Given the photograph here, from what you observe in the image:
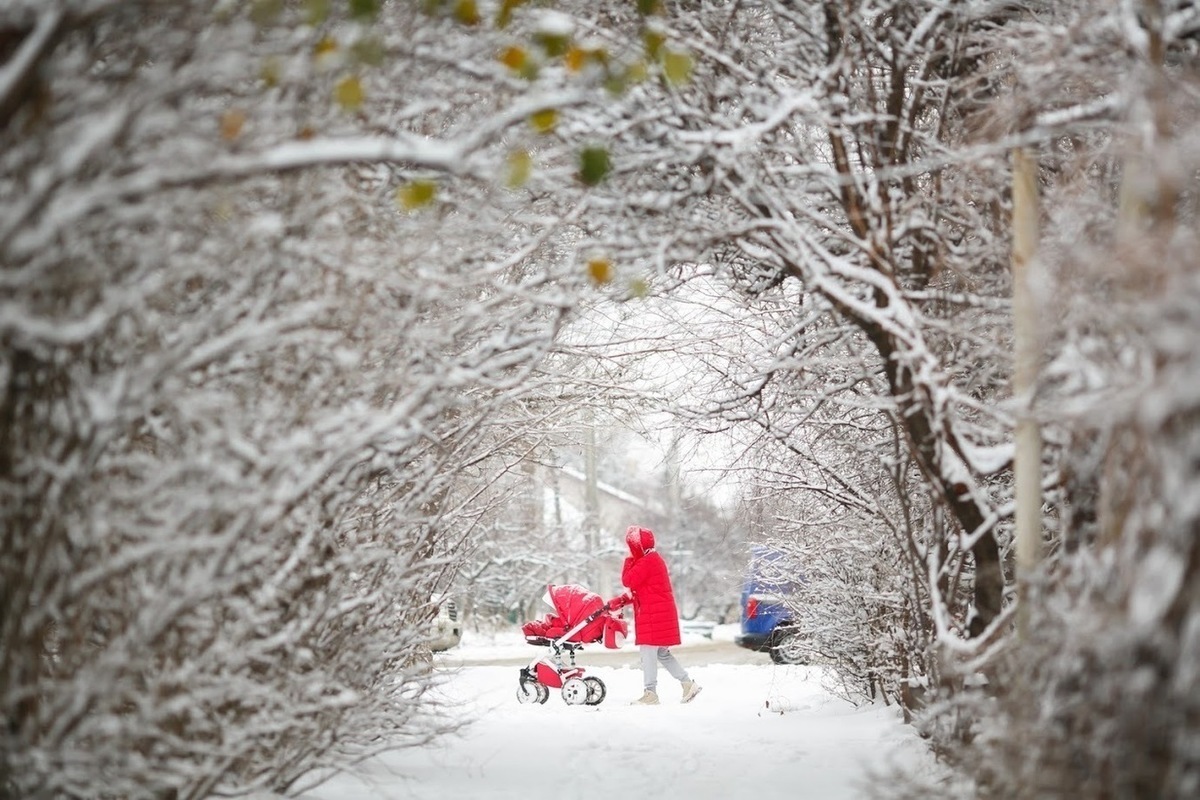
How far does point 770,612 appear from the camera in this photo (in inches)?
495

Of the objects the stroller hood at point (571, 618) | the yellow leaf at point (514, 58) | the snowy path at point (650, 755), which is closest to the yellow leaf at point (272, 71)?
the yellow leaf at point (514, 58)

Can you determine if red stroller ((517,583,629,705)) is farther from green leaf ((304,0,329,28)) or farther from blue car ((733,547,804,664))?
green leaf ((304,0,329,28))

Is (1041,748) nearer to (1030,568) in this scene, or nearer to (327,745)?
(1030,568)

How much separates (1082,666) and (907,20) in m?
3.56

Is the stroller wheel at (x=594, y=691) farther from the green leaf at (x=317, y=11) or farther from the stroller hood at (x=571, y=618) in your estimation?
the green leaf at (x=317, y=11)

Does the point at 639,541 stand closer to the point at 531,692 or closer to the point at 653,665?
the point at 653,665

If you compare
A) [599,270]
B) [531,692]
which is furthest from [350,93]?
[531,692]

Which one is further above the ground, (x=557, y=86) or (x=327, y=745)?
(x=557, y=86)

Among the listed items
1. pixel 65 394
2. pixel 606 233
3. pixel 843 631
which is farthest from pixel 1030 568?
pixel 843 631

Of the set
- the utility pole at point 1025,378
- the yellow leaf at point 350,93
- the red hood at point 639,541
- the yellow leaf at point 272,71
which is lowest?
the red hood at point 639,541

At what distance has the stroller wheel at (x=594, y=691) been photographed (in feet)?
29.9

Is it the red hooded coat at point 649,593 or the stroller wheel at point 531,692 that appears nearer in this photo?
the red hooded coat at point 649,593

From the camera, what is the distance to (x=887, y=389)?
232 inches

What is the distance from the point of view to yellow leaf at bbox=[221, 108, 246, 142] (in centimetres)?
296
